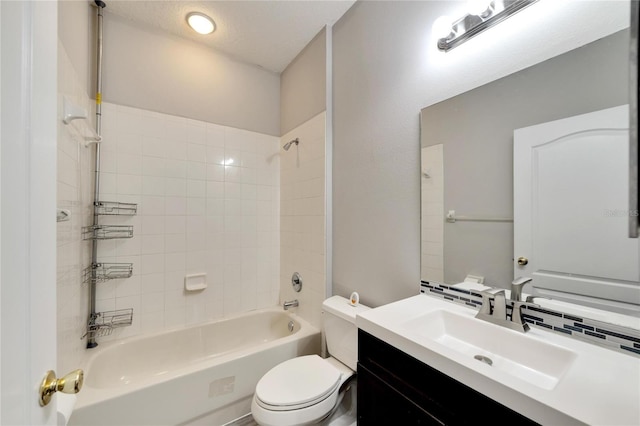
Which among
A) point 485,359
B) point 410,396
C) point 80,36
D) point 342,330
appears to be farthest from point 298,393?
point 80,36

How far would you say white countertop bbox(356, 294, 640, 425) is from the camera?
0.55m

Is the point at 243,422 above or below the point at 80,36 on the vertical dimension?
below

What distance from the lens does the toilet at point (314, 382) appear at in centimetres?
120

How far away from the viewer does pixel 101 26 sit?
5.81 ft

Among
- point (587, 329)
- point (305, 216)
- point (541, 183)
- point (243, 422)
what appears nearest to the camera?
point (587, 329)

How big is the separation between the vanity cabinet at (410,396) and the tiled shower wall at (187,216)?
5.10 feet

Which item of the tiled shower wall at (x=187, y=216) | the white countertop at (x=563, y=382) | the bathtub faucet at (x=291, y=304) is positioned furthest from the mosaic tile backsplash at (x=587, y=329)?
the tiled shower wall at (x=187, y=216)

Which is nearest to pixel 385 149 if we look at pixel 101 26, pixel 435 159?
pixel 435 159

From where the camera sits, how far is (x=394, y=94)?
149cm

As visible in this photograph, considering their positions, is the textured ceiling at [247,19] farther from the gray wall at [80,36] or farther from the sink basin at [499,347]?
the sink basin at [499,347]

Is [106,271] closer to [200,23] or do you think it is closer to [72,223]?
[72,223]

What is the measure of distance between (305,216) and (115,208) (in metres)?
1.34

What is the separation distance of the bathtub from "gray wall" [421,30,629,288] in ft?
4.25

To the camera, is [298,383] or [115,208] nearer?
[298,383]
